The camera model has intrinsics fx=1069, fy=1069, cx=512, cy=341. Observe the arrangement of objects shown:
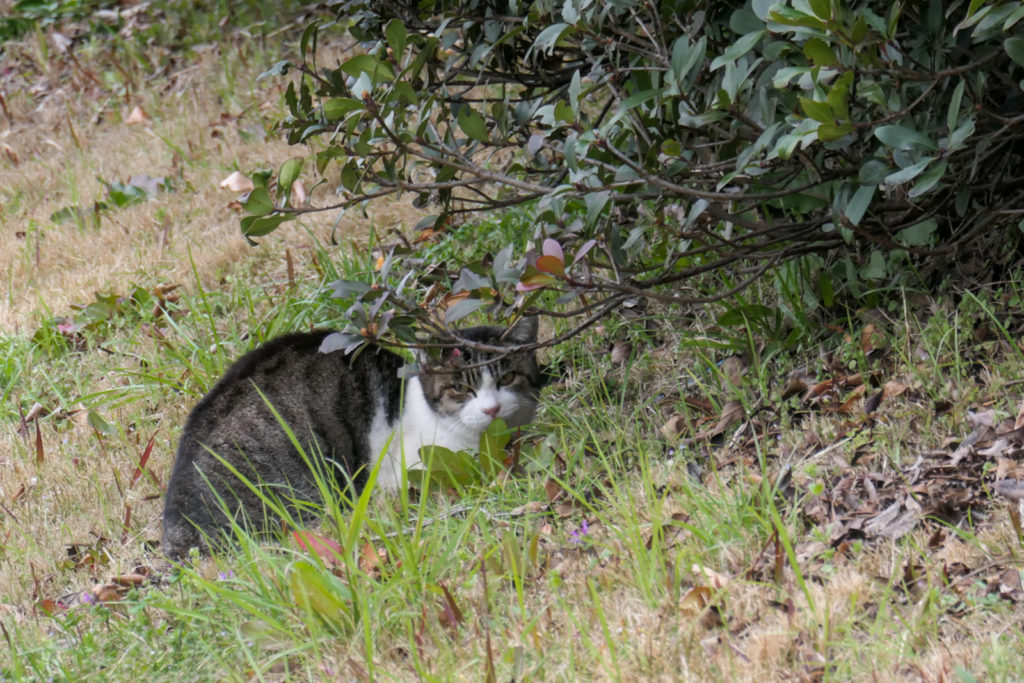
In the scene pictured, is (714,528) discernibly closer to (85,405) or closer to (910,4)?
(910,4)

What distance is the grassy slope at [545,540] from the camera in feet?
7.62

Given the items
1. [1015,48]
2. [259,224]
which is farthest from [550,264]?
[1015,48]

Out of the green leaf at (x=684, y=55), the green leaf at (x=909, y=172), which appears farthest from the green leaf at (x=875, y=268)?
the green leaf at (x=684, y=55)

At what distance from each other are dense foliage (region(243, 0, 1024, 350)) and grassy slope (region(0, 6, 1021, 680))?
387mm

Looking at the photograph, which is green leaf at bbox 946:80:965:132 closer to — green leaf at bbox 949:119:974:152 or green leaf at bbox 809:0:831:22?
green leaf at bbox 949:119:974:152

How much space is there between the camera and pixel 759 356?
362 centimetres

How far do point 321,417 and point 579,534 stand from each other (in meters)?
1.29

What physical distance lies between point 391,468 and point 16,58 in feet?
21.4

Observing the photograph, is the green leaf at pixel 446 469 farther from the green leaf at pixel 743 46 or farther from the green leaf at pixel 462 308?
the green leaf at pixel 743 46

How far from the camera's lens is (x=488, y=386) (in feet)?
12.5

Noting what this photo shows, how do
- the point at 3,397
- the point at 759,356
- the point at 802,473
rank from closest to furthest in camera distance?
1. the point at 802,473
2. the point at 759,356
3. the point at 3,397

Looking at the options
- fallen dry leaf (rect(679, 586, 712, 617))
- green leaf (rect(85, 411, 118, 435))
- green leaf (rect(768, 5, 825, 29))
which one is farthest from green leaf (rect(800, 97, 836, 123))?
green leaf (rect(85, 411, 118, 435))

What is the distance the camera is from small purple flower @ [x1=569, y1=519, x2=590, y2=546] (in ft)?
9.25

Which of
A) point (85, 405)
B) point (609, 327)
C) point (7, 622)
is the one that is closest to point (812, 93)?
point (609, 327)
